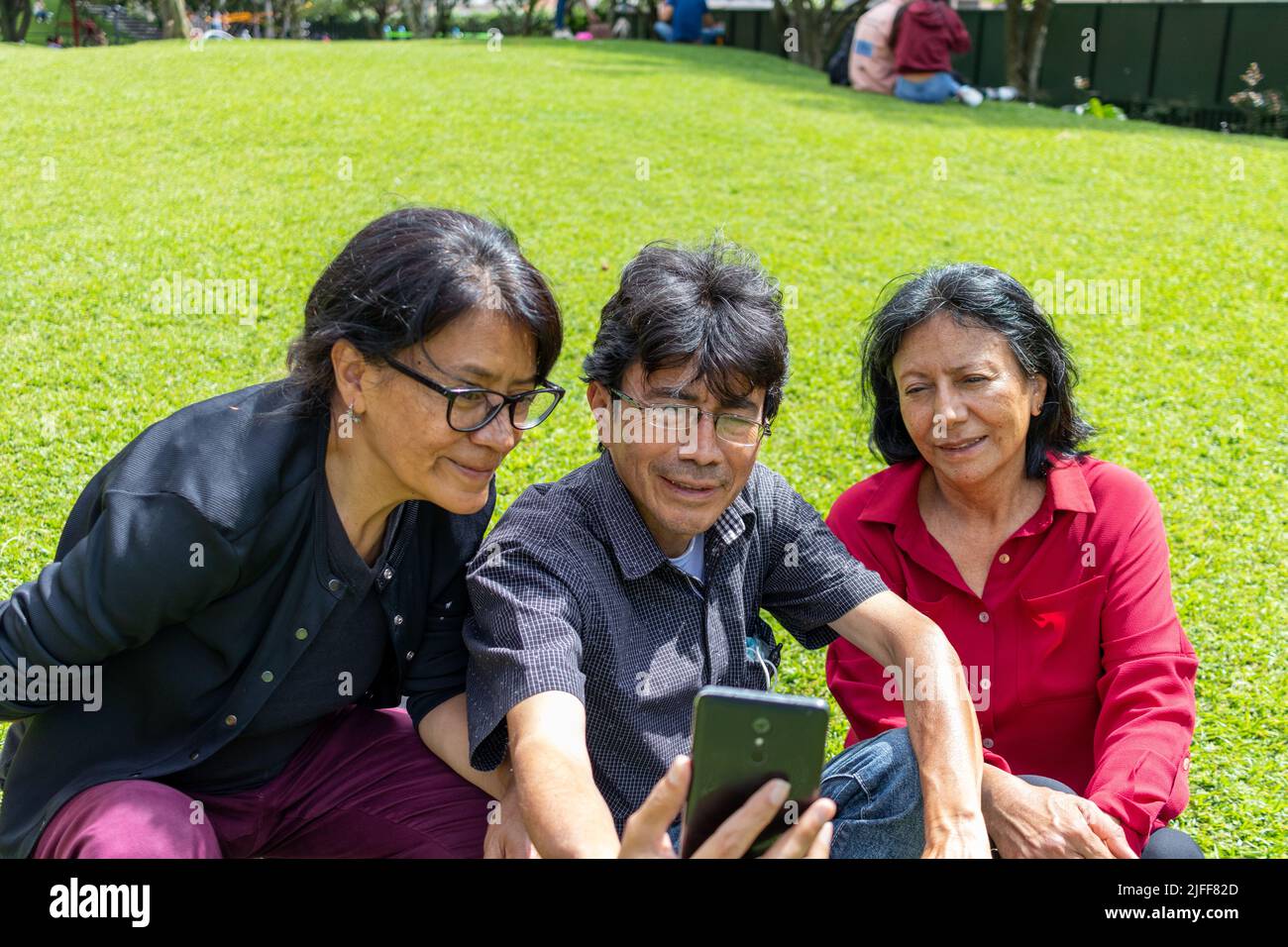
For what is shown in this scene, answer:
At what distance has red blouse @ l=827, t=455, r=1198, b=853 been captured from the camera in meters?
2.99

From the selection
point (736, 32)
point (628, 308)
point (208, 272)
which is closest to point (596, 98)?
point (208, 272)

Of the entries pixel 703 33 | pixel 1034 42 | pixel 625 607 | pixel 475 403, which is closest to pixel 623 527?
pixel 625 607

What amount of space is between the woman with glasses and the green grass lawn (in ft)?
6.62

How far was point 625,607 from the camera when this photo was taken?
264cm

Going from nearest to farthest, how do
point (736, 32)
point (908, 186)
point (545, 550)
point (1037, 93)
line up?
1. point (545, 550)
2. point (908, 186)
3. point (1037, 93)
4. point (736, 32)

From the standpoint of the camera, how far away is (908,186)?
10.4 m

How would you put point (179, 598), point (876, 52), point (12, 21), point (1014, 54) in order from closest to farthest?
1. point (179, 598)
2. point (876, 52)
3. point (1014, 54)
4. point (12, 21)

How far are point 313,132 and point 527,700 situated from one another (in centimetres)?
941

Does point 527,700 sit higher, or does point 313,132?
point 313,132

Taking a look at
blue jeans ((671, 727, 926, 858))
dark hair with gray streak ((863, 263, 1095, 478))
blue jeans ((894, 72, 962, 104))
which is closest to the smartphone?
blue jeans ((671, 727, 926, 858))

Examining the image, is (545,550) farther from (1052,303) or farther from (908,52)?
(908,52)

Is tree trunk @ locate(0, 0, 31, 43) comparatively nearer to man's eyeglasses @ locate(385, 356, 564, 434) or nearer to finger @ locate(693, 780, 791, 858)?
man's eyeglasses @ locate(385, 356, 564, 434)

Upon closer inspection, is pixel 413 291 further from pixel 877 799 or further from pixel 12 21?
pixel 12 21

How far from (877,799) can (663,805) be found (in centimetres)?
93
